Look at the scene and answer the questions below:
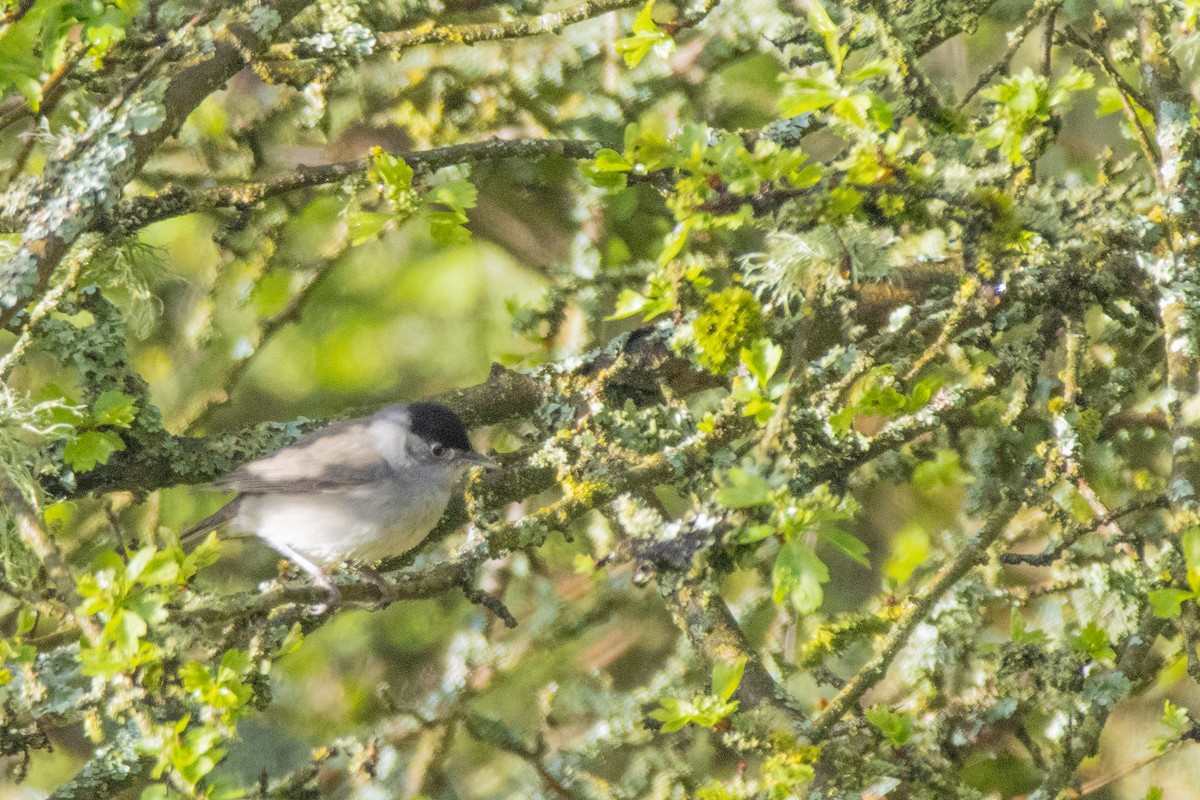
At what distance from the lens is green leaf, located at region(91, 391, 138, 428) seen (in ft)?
9.29

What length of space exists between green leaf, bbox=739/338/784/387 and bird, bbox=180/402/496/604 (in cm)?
132

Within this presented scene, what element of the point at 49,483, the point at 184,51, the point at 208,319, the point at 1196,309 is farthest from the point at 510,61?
the point at 1196,309

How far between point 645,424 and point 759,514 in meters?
0.91

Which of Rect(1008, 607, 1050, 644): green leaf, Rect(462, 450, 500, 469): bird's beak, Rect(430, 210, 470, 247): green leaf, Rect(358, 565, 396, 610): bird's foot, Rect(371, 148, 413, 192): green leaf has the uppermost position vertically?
Rect(371, 148, 413, 192): green leaf

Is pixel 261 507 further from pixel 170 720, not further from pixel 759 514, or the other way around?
pixel 759 514

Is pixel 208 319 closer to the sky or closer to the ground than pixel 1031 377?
closer to the ground

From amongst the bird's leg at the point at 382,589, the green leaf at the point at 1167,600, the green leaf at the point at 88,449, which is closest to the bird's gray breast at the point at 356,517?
the bird's leg at the point at 382,589

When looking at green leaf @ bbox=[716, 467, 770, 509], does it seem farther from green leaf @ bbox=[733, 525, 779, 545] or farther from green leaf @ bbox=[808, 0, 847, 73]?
green leaf @ bbox=[808, 0, 847, 73]

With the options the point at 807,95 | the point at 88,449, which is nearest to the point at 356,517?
the point at 88,449

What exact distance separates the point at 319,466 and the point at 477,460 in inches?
24.4

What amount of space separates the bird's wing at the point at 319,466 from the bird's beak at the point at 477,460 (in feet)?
1.31

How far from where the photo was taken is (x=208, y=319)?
4.79 metres

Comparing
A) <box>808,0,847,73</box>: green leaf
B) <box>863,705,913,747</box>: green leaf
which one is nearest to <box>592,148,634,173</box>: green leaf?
<box>808,0,847,73</box>: green leaf

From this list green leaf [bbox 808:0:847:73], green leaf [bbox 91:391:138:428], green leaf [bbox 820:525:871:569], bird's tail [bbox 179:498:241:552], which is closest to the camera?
green leaf [bbox 820:525:871:569]
